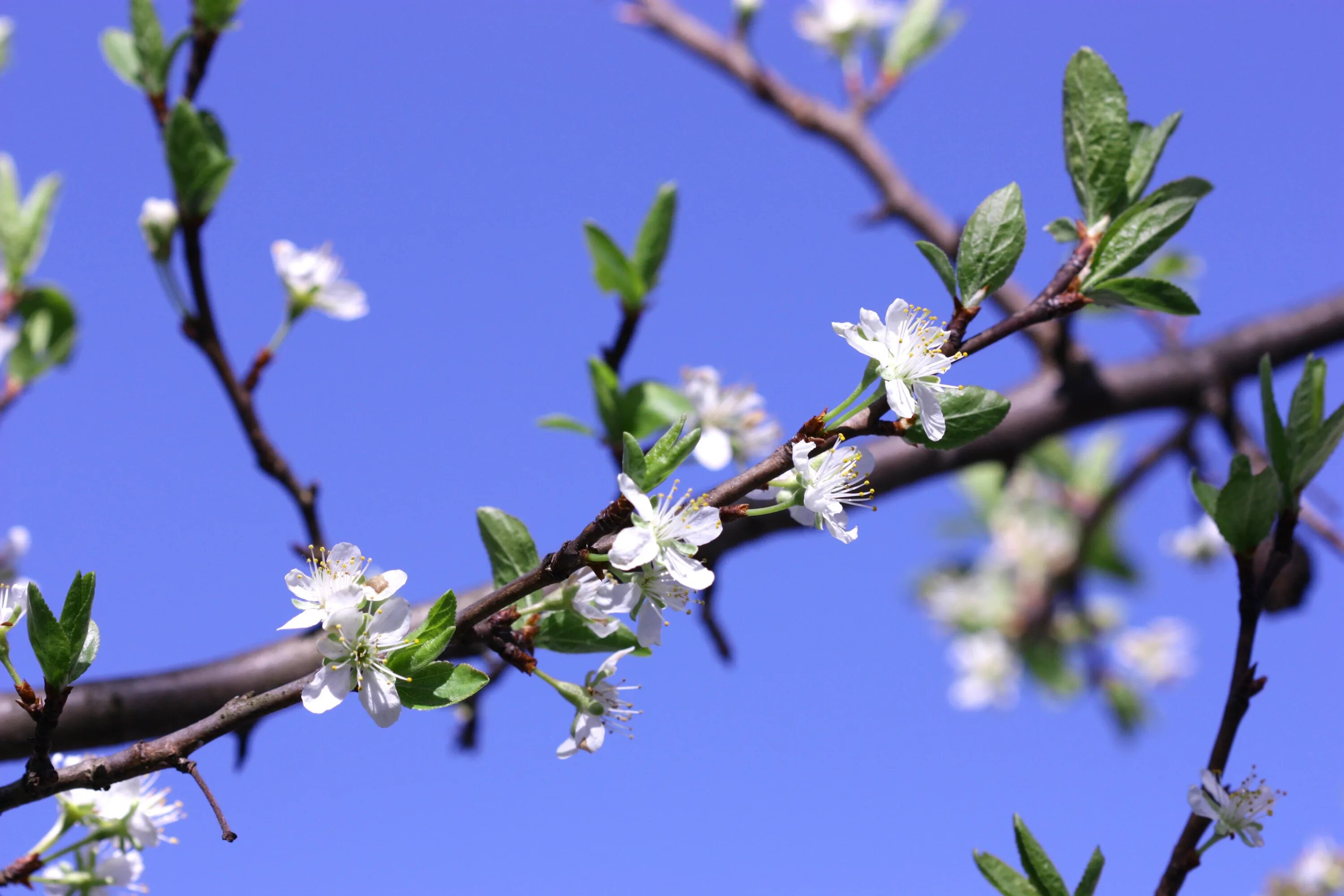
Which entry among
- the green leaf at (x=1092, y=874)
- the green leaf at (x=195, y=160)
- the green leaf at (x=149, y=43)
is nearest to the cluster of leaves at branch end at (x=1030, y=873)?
the green leaf at (x=1092, y=874)

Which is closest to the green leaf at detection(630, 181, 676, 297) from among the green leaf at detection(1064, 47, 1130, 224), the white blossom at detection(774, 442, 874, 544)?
the green leaf at detection(1064, 47, 1130, 224)

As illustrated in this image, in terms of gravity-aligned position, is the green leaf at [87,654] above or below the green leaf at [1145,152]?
below

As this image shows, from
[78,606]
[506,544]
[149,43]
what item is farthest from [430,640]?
[149,43]

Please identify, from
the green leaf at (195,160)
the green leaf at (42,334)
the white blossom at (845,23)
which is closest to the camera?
the green leaf at (195,160)

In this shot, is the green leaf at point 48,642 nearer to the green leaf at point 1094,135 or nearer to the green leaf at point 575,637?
the green leaf at point 575,637

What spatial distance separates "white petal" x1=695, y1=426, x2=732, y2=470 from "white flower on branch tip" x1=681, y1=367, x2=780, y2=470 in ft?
0.34

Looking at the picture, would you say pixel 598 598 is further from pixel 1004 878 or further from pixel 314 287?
pixel 314 287

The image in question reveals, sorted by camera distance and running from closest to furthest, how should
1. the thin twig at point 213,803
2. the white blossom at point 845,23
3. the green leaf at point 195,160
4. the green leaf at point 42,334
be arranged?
the thin twig at point 213,803, the green leaf at point 195,160, the green leaf at point 42,334, the white blossom at point 845,23

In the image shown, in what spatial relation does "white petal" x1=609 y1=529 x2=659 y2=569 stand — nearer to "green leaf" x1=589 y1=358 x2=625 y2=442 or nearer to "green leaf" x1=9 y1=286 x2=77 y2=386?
"green leaf" x1=589 y1=358 x2=625 y2=442

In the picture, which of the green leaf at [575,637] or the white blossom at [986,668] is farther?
the white blossom at [986,668]

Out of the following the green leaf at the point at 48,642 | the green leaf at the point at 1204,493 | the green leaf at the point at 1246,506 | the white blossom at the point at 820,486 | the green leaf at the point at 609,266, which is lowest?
the green leaf at the point at 48,642

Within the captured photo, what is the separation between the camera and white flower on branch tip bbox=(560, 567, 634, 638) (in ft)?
3.16

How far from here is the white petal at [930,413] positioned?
0.94m

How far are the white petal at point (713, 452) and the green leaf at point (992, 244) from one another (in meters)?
0.64
